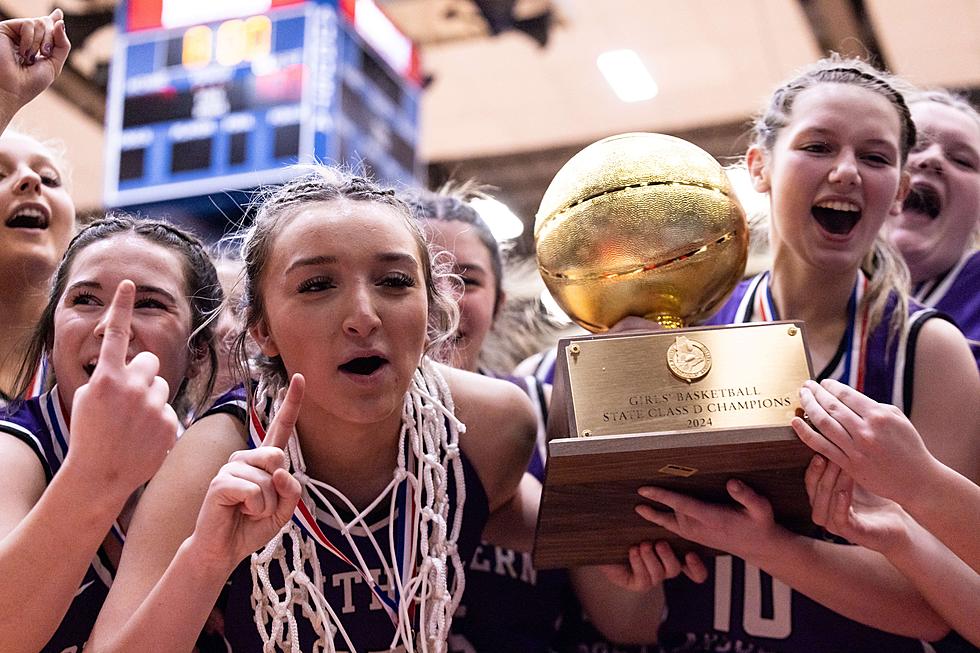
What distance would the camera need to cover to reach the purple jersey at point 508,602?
6.88 feet

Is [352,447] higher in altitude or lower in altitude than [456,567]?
higher

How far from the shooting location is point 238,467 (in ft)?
4.79

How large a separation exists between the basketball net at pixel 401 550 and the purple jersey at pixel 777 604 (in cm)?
50

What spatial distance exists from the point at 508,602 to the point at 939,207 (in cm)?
133

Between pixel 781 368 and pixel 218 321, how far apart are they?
105 cm

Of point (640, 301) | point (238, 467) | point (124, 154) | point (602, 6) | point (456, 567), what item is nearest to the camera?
point (238, 467)

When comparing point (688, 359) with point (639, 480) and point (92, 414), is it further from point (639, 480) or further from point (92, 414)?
point (92, 414)

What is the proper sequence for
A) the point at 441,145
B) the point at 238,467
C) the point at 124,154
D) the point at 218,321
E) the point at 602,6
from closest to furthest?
the point at 238,467 → the point at 218,321 → the point at 124,154 → the point at 602,6 → the point at 441,145

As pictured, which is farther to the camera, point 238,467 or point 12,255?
point 12,255

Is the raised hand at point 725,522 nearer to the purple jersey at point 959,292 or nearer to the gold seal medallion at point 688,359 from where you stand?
the gold seal medallion at point 688,359

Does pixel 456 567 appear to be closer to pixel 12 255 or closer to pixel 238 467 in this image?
pixel 238 467

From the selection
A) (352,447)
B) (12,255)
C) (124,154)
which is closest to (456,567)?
(352,447)

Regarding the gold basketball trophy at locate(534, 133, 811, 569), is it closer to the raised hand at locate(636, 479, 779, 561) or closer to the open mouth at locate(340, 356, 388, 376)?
the raised hand at locate(636, 479, 779, 561)

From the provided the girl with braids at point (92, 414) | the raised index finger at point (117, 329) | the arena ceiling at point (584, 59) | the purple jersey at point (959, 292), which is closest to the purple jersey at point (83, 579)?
the girl with braids at point (92, 414)
